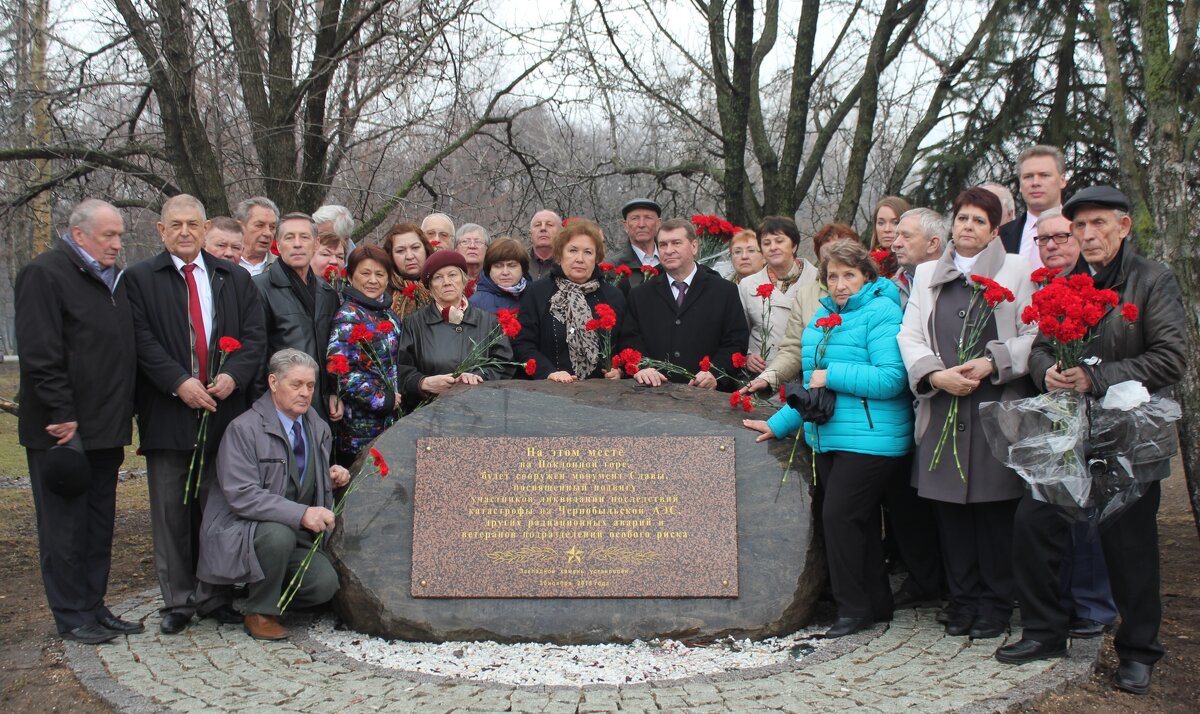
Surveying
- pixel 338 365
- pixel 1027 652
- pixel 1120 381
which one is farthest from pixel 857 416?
pixel 338 365

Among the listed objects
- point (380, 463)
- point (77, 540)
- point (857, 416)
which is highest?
point (857, 416)

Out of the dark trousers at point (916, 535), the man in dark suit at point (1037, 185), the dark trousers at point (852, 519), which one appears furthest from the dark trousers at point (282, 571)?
the man in dark suit at point (1037, 185)

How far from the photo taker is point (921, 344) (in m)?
4.51

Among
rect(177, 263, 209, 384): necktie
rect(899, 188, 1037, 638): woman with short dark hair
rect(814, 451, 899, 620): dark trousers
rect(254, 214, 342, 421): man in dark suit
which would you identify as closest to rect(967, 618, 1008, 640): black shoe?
rect(899, 188, 1037, 638): woman with short dark hair

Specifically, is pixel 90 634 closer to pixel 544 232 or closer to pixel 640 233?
pixel 544 232

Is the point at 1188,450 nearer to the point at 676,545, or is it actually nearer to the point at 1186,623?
the point at 1186,623

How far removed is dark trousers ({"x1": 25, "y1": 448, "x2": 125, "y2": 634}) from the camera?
4.49 meters

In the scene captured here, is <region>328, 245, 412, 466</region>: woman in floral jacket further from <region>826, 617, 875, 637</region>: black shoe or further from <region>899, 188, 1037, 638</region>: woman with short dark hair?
<region>899, 188, 1037, 638</region>: woman with short dark hair

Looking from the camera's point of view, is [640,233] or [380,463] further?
[640,233]

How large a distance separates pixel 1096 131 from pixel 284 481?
679cm

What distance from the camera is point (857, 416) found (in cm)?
457

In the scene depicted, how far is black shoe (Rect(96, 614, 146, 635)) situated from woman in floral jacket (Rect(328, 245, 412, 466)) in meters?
1.31

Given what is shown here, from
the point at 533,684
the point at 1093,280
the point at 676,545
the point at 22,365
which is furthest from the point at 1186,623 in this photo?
the point at 22,365

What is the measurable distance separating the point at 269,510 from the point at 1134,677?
12.3 feet
